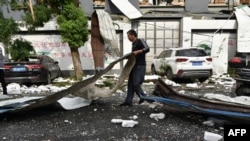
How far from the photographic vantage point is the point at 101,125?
615 cm

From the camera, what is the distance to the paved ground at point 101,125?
218 inches

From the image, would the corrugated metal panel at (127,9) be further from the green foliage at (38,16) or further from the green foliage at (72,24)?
the green foliage at (38,16)

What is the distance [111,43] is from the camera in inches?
692

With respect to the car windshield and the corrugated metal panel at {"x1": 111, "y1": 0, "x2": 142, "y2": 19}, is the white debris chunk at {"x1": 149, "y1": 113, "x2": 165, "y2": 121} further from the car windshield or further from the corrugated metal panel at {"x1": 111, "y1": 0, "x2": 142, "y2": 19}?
the corrugated metal panel at {"x1": 111, "y1": 0, "x2": 142, "y2": 19}

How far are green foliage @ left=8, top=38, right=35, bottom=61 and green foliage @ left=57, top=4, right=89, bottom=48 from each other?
2693mm

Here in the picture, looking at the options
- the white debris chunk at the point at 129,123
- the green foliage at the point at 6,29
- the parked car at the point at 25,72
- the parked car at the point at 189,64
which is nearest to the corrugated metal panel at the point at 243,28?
the parked car at the point at 189,64

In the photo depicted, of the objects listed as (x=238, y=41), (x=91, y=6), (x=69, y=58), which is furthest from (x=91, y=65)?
(x=238, y=41)

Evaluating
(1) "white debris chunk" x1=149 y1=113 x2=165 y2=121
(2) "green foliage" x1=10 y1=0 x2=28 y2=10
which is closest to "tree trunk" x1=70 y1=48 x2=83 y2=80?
(2) "green foliage" x1=10 y1=0 x2=28 y2=10

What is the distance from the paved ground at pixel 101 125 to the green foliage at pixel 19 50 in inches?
259

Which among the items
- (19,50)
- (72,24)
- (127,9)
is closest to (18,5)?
(72,24)

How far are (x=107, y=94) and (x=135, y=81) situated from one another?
700mm

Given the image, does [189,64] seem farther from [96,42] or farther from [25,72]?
[25,72]

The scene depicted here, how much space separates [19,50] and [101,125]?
809cm

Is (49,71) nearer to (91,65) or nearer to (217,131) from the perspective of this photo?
(91,65)
